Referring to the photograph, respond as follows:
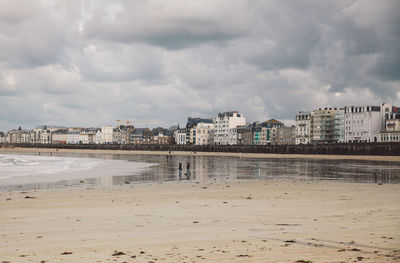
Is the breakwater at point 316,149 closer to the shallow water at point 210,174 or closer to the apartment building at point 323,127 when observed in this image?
the shallow water at point 210,174

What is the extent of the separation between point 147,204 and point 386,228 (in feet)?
29.6

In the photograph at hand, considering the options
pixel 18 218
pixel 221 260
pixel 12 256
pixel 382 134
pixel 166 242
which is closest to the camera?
pixel 221 260

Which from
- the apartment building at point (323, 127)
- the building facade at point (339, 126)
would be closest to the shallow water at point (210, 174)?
the building facade at point (339, 126)

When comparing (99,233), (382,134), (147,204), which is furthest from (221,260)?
(382,134)

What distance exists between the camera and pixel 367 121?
471 feet

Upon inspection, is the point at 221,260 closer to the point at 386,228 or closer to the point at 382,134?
the point at 386,228

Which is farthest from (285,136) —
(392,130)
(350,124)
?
(392,130)

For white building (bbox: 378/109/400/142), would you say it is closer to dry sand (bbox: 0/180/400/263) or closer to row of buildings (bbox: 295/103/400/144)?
row of buildings (bbox: 295/103/400/144)

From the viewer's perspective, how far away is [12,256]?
816 cm

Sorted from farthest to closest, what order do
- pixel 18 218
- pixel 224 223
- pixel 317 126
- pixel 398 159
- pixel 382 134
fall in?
pixel 317 126 → pixel 382 134 → pixel 398 159 → pixel 18 218 → pixel 224 223

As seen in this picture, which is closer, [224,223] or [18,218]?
[224,223]

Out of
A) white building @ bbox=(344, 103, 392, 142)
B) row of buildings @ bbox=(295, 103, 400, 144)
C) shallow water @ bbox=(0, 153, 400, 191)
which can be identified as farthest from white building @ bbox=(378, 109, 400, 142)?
shallow water @ bbox=(0, 153, 400, 191)

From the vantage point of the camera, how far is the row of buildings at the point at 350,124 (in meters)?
132

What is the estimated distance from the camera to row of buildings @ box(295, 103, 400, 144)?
132m
